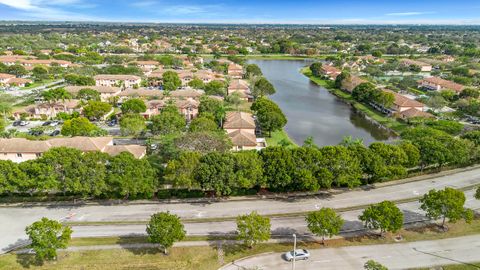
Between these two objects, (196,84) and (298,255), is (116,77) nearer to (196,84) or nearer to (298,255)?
(196,84)

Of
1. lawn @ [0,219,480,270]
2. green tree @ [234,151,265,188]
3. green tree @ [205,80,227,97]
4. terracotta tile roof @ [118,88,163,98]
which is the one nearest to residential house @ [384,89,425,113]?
green tree @ [205,80,227,97]

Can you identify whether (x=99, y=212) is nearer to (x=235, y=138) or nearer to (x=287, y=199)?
(x=287, y=199)

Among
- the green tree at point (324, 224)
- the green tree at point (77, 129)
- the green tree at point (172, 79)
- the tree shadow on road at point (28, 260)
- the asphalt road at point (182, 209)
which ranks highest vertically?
the green tree at point (172, 79)

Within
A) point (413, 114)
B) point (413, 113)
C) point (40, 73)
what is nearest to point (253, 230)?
point (413, 114)

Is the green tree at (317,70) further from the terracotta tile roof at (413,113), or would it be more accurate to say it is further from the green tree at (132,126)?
the green tree at (132,126)

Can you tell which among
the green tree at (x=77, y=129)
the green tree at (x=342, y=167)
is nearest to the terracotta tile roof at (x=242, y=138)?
the green tree at (x=342, y=167)

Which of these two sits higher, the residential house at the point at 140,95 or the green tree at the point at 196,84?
the green tree at the point at 196,84
